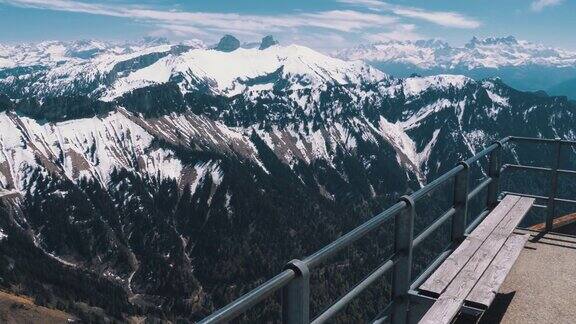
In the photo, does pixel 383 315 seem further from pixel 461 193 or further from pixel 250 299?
pixel 461 193

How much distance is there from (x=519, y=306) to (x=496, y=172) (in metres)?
4.70

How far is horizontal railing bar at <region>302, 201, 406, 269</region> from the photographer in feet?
17.2

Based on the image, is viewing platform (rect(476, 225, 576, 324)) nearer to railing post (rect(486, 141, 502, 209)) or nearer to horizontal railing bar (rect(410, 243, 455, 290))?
horizontal railing bar (rect(410, 243, 455, 290))

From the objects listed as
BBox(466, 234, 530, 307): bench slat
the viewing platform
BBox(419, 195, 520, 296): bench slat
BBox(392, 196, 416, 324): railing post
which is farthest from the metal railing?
the viewing platform

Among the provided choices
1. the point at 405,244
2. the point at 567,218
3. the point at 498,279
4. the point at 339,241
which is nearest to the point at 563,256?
the point at 567,218

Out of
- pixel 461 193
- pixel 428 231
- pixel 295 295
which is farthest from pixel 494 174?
pixel 295 295

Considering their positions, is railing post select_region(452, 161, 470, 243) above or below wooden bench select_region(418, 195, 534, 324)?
above

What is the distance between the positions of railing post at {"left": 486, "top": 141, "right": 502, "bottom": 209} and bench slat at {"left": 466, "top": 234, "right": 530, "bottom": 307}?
3.13m

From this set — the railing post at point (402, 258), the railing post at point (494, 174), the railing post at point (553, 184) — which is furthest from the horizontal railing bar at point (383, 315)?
the railing post at point (553, 184)

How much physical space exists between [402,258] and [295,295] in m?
3.29

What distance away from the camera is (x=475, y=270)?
9.28 meters

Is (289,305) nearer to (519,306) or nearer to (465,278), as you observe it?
(465,278)

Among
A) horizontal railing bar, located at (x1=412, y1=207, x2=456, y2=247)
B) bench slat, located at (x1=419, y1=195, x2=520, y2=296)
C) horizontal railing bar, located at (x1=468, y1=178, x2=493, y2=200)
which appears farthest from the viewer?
horizontal railing bar, located at (x1=468, y1=178, x2=493, y2=200)

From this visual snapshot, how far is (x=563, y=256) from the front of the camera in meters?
13.7
